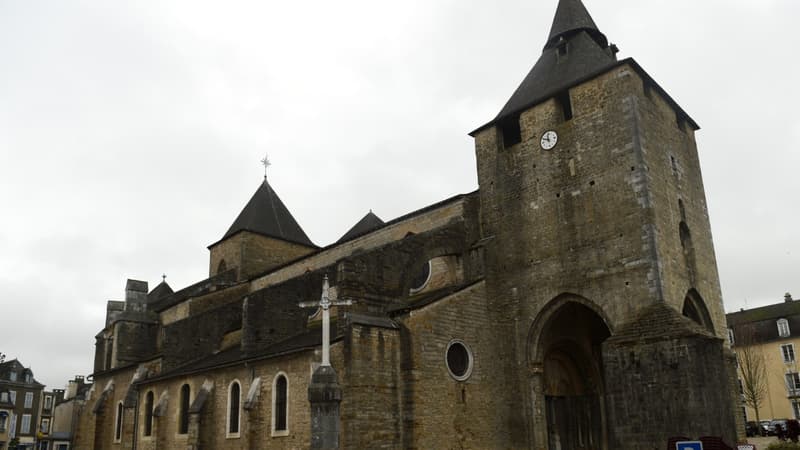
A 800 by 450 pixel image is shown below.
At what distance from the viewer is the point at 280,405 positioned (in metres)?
17.0

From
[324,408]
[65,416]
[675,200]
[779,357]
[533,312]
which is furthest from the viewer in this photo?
[65,416]

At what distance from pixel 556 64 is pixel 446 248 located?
686cm

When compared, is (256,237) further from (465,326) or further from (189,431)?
(465,326)

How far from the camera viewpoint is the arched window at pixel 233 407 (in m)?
18.5

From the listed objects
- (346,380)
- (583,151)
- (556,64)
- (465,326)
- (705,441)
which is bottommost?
(705,441)

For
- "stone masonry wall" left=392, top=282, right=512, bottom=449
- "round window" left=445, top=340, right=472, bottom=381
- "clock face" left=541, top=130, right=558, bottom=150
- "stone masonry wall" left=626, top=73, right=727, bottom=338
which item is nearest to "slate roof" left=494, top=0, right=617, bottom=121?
"clock face" left=541, top=130, right=558, bottom=150

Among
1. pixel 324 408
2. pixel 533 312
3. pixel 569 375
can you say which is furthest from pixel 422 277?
pixel 324 408

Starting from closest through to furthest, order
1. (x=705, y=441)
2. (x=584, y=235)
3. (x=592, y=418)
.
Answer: (x=705, y=441), (x=584, y=235), (x=592, y=418)

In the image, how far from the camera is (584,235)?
17234 mm

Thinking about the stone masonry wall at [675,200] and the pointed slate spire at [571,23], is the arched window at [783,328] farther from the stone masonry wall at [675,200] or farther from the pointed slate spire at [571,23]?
the pointed slate spire at [571,23]

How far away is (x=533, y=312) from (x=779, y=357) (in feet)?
80.9

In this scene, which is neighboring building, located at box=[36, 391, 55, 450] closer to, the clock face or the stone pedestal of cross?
the clock face

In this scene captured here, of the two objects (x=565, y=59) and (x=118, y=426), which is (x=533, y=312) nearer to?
(x=565, y=59)

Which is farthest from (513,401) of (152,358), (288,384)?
(152,358)
